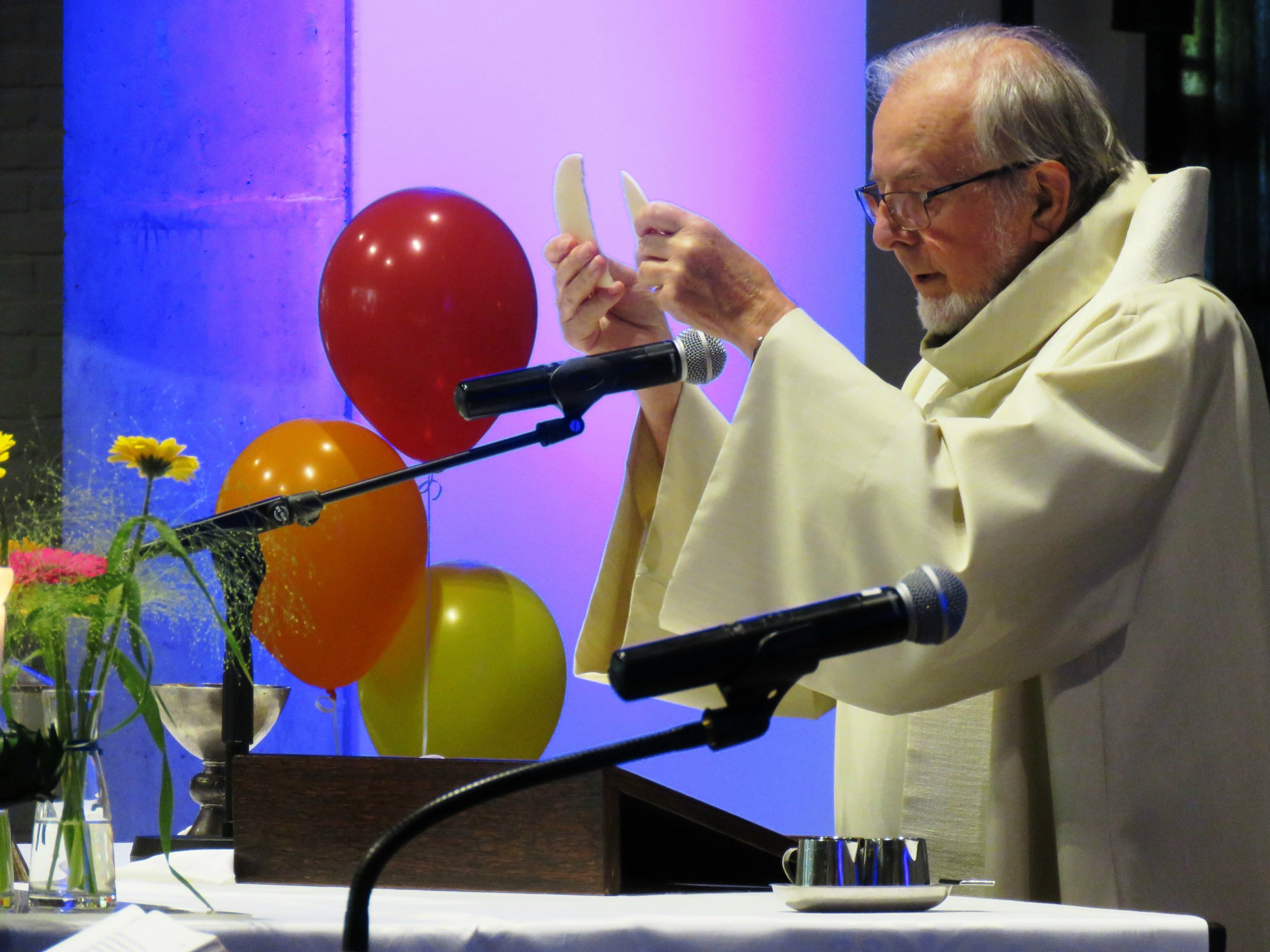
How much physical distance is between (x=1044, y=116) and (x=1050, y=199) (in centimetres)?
11

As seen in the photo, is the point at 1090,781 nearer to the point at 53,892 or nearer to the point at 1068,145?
the point at 1068,145

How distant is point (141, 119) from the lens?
12.1 feet

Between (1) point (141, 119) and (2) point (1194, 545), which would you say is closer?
(2) point (1194, 545)

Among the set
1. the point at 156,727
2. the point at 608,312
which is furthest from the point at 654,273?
the point at 156,727

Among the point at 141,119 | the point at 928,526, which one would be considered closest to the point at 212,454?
the point at 141,119

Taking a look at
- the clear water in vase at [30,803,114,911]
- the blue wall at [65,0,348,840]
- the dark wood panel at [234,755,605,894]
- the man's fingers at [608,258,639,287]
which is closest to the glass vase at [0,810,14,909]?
the clear water in vase at [30,803,114,911]

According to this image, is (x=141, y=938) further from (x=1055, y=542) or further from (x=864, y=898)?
(x=1055, y=542)

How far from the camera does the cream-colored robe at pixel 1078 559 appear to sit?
4.99ft

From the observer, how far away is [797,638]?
0.71 metres

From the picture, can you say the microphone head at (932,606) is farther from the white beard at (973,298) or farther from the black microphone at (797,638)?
the white beard at (973,298)

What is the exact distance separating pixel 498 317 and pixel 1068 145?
0.96m

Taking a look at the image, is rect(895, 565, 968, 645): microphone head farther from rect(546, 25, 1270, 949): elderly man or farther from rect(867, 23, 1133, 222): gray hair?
rect(867, 23, 1133, 222): gray hair

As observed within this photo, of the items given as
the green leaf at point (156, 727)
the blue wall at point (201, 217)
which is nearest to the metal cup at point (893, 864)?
the green leaf at point (156, 727)

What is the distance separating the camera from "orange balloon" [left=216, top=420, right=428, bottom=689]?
230 cm
